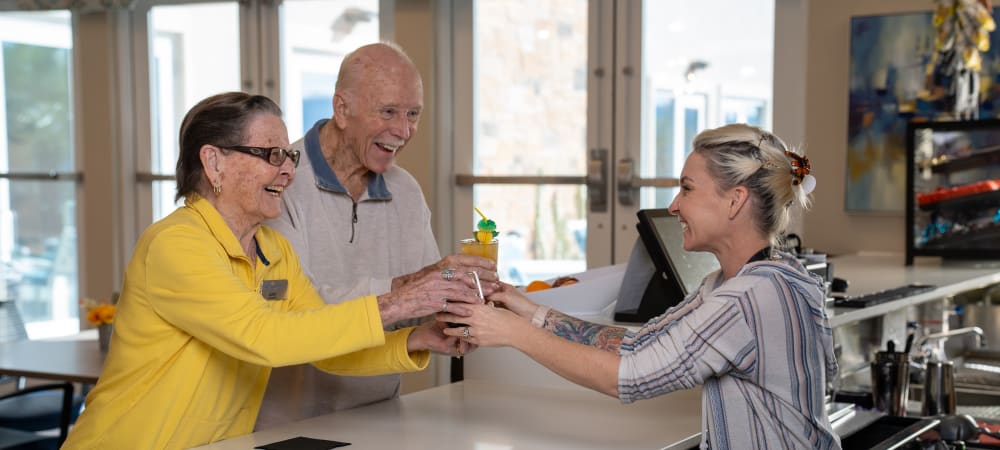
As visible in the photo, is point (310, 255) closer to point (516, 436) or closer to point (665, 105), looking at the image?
point (516, 436)

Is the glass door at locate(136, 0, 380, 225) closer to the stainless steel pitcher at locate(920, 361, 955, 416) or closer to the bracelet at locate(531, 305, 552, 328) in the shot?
the stainless steel pitcher at locate(920, 361, 955, 416)

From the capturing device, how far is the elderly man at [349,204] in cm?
270

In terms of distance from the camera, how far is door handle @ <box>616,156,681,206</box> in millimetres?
5719

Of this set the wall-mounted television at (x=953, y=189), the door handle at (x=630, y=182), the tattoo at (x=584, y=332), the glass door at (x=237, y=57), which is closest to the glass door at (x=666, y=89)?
the door handle at (x=630, y=182)

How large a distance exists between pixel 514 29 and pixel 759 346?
4246mm

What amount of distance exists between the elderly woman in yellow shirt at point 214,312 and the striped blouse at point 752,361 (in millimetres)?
455

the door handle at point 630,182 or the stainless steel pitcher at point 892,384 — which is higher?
the door handle at point 630,182

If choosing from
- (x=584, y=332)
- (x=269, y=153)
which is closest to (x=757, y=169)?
(x=584, y=332)

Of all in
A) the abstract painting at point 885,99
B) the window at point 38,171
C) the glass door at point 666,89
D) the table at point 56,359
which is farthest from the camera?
the window at point 38,171

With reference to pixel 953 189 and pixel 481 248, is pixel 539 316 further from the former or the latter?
pixel 953 189

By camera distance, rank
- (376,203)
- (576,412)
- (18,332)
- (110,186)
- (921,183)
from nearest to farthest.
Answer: (576,412), (376,203), (921,183), (18,332), (110,186)

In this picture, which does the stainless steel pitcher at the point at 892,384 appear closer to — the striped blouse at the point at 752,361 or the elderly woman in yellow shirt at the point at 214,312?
the striped blouse at the point at 752,361

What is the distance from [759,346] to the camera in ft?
6.60

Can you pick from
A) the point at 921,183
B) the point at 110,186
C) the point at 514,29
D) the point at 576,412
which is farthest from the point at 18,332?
the point at 921,183
